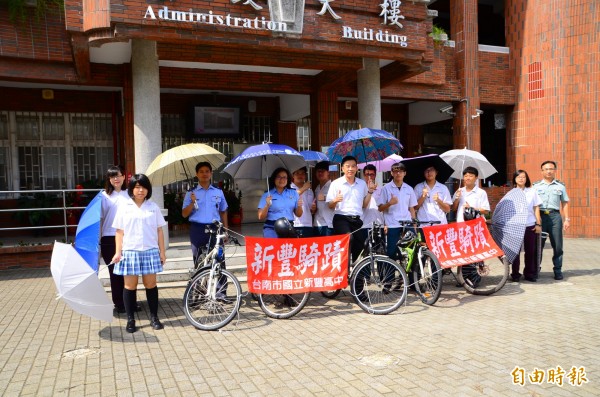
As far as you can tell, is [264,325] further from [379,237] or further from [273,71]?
[273,71]

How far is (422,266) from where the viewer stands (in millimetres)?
5934

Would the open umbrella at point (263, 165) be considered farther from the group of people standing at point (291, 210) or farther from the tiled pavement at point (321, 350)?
the tiled pavement at point (321, 350)

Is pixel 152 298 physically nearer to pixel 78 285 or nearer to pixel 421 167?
pixel 78 285

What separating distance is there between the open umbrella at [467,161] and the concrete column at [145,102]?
4.93 m

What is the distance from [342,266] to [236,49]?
192 inches

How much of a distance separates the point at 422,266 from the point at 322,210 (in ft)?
5.05

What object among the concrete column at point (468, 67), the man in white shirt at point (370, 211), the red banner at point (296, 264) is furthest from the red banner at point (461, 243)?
the concrete column at point (468, 67)

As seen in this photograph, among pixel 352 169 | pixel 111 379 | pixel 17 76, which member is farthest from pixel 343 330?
pixel 17 76

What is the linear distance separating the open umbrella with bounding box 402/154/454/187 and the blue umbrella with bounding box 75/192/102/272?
418 centimetres

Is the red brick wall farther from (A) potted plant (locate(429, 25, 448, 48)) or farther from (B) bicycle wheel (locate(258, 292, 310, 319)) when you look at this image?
(B) bicycle wheel (locate(258, 292, 310, 319))

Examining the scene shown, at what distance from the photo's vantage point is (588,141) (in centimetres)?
1217

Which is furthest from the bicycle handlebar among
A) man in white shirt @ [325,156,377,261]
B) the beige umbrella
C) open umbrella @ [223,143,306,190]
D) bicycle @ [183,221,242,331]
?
the beige umbrella

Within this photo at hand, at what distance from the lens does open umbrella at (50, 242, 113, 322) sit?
459cm

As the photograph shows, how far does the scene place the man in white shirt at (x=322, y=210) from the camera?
21.0ft
